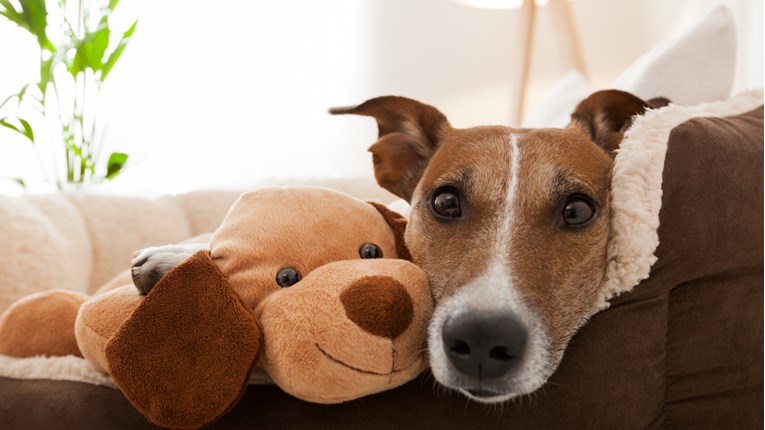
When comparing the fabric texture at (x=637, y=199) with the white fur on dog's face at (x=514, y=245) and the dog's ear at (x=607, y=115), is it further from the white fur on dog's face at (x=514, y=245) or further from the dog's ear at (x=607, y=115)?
the dog's ear at (x=607, y=115)

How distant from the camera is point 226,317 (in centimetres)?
94

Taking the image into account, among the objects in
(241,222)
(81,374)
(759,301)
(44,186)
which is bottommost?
(44,186)

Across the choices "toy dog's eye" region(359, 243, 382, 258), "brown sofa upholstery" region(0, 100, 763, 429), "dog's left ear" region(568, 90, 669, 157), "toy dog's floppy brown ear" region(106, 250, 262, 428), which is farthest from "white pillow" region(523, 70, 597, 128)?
"toy dog's floppy brown ear" region(106, 250, 262, 428)

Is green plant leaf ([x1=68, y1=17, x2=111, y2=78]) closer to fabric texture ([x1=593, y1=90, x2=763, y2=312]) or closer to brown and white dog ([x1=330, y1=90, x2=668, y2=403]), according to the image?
brown and white dog ([x1=330, y1=90, x2=668, y2=403])

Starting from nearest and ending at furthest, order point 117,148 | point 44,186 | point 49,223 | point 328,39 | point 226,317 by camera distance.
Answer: point 226,317 < point 49,223 < point 44,186 < point 117,148 < point 328,39

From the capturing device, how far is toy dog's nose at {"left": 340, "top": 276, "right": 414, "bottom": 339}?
89 cm

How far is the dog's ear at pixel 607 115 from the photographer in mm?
1391

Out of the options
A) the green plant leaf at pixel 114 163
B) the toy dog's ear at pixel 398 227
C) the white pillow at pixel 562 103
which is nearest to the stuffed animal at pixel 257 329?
the toy dog's ear at pixel 398 227

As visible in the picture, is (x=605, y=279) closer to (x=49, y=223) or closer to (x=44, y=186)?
(x=49, y=223)

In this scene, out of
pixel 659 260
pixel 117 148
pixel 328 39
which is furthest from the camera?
pixel 328 39

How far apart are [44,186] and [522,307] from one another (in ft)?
11.4

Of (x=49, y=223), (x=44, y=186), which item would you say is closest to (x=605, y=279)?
(x=49, y=223)

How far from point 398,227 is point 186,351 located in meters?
0.51

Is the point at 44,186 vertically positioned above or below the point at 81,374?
below
